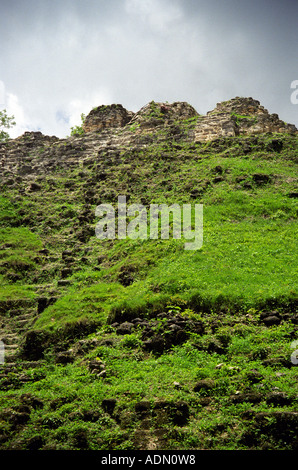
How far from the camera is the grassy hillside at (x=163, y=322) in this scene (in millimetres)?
10039

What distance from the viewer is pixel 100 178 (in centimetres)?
4662

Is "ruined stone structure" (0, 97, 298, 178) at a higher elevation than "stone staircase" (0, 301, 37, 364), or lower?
higher

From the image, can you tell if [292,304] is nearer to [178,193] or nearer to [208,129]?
[178,193]

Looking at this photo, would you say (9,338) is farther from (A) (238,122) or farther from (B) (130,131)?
(B) (130,131)

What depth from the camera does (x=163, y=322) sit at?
55.1ft

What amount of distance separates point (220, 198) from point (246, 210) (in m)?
3.15

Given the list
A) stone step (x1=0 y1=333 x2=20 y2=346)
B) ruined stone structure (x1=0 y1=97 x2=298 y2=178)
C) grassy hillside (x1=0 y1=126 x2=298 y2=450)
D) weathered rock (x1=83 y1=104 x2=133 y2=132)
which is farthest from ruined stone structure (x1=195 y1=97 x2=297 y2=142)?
stone step (x1=0 y1=333 x2=20 y2=346)

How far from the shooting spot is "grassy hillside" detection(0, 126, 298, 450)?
10039 millimetres

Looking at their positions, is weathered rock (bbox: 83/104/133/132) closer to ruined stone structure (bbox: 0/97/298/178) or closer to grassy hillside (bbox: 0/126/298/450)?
ruined stone structure (bbox: 0/97/298/178)

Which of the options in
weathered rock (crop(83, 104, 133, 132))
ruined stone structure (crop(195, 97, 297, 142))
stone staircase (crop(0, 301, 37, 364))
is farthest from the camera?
weathered rock (crop(83, 104, 133, 132))

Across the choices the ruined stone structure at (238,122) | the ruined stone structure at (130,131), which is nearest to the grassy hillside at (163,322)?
the ruined stone structure at (238,122)

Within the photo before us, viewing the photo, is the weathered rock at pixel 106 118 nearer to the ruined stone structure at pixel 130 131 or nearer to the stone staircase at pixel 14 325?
the ruined stone structure at pixel 130 131

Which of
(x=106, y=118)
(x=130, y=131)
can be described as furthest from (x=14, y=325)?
(x=106, y=118)

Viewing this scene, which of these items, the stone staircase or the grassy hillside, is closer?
the grassy hillside
